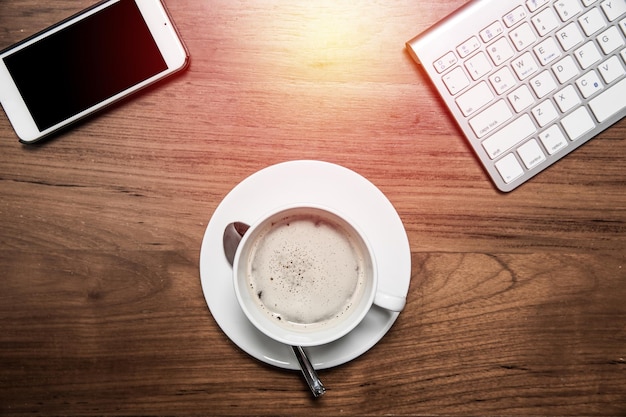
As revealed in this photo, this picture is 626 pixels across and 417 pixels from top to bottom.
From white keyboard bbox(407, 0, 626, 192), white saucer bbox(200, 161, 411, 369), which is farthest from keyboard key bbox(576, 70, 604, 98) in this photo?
white saucer bbox(200, 161, 411, 369)

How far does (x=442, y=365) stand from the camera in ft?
2.19

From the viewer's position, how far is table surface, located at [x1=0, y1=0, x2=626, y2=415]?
0.66 metres

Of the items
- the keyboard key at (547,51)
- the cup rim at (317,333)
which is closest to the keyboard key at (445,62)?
the keyboard key at (547,51)

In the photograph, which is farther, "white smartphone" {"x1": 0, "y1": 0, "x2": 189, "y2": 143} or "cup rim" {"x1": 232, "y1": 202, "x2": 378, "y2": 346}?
"white smartphone" {"x1": 0, "y1": 0, "x2": 189, "y2": 143}

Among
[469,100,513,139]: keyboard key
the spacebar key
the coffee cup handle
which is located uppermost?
[469,100,513,139]: keyboard key

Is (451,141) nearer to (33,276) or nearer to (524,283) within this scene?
(524,283)

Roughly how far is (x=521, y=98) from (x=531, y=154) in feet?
0.24

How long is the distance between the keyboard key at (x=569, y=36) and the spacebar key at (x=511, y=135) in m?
0.10

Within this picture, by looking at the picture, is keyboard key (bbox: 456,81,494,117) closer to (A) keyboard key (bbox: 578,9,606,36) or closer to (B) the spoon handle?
(A) keyboard key (bbox: 578,9,606,36)

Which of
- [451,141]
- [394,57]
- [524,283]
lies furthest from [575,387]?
[394,57]

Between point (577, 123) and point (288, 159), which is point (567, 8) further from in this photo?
point (288, 159)

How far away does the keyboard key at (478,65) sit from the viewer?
2.07 ft

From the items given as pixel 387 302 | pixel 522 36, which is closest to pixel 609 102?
pixel 522 36

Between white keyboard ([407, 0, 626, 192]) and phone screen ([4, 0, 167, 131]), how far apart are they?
0.37 meters
